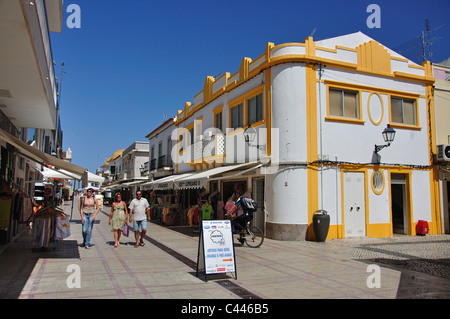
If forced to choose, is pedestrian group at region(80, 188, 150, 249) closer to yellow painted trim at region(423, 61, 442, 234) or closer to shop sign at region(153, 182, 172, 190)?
shop sign at region(153, 182, 172, 190)

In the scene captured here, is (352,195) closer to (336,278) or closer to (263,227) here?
(263,227)

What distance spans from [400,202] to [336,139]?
427 centimetres

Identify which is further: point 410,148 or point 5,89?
point 410,148

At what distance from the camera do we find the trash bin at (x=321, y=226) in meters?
11.6

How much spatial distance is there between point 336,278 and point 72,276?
16.0ft

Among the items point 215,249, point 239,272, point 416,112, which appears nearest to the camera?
point 215,249

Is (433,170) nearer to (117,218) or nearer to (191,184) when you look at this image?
(191,184)

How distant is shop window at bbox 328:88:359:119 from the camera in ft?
43.5

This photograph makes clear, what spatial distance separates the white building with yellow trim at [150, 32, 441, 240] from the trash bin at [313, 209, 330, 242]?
0.34 m

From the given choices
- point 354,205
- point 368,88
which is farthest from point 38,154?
point 368,88

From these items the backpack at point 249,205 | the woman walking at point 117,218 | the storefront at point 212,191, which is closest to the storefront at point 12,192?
the woman walking at point 117,218

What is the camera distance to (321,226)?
38.1 feet

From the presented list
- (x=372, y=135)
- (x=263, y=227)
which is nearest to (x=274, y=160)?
(x=263, y=227)

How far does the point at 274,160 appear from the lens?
41.6 feet
